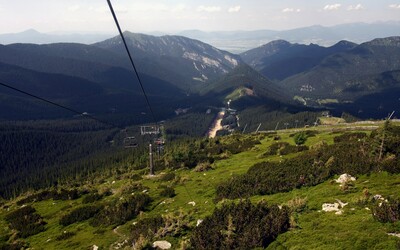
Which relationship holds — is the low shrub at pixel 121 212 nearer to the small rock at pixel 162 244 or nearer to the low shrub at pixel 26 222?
the low shrub at pixel 26 222

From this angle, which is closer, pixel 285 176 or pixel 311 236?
pixel 311 236

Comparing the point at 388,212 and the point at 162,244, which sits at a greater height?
the point at 388,212

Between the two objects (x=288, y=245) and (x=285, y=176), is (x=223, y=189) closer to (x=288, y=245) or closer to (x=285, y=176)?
(x=285, y=176)

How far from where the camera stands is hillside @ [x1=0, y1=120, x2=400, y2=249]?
22.0 metres

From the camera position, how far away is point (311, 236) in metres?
21.5

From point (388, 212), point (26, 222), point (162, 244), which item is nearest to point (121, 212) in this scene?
point (162, 244)

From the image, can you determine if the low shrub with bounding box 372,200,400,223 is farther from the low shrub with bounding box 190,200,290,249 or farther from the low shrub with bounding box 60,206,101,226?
the low shrub with bounding box 60,206,101,226

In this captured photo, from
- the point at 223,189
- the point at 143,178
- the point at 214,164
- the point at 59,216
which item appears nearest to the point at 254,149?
the point at 214,164

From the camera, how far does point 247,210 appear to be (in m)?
26.1

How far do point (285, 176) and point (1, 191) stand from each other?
17770 centimetres

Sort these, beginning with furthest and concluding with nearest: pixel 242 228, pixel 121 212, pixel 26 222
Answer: pixel 26 222 → pixel 121 212 → pixel 242 228

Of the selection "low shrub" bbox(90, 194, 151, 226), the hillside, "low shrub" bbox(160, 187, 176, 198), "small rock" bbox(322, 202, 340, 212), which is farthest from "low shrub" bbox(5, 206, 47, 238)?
"small rock" bbox(322, 202, 340, 212)

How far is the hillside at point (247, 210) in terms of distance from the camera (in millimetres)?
22047

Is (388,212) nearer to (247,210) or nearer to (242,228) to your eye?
(242,228)
